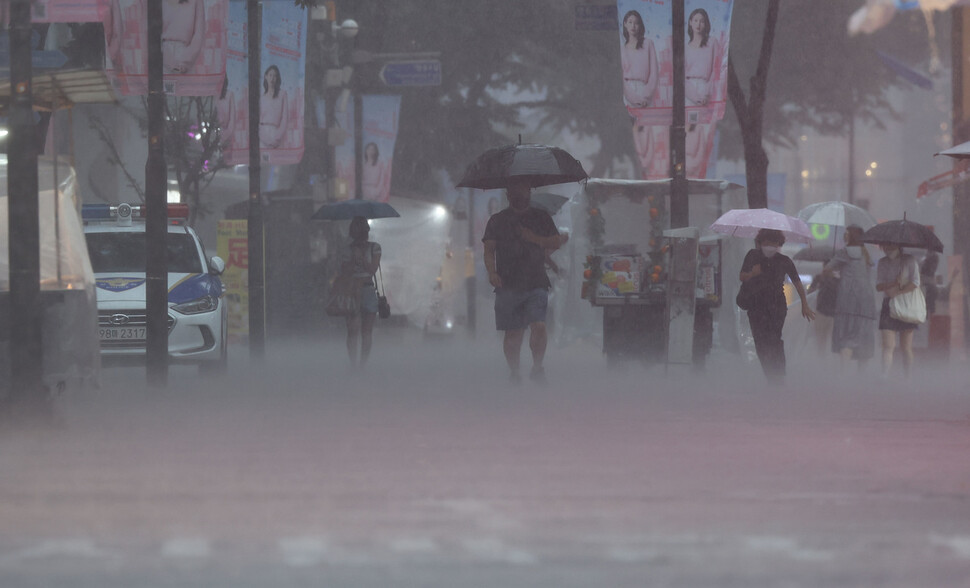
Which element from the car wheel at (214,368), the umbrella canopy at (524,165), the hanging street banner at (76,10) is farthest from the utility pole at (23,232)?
the car wheel at (214,368)

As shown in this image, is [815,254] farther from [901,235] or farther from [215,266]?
[215,266]

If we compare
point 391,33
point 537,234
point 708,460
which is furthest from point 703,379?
point 391,33

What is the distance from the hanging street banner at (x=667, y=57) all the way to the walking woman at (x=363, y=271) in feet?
11.5

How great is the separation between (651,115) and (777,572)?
1384cm

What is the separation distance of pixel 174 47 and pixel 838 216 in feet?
30.2

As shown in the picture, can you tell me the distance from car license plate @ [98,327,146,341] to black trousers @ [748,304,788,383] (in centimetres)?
628

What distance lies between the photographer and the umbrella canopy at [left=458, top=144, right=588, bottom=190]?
15.2 meters

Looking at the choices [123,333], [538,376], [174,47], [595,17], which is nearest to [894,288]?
[538,376]

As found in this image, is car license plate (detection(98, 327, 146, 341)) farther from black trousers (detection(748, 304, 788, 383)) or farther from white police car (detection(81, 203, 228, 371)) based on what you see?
black trousers (detection(748, 304, 788, 383))

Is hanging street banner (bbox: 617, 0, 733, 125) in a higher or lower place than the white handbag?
higher

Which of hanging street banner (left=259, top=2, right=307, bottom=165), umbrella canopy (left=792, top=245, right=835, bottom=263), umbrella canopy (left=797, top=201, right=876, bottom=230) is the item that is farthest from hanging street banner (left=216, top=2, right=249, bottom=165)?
umbrella canopy (left=797, top=201, right=876, bottom=230)

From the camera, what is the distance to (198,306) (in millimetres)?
17234

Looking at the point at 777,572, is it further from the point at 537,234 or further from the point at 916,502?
the point at 537,234

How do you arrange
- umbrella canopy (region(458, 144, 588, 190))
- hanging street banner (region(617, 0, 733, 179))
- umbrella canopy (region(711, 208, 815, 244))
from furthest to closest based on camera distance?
hanging street banner (region(617, 0, 733, 179)), umbrella canopy (region(711, 208, 815, 244)), umbrella canopy (region(458, 144, 588, 190))
